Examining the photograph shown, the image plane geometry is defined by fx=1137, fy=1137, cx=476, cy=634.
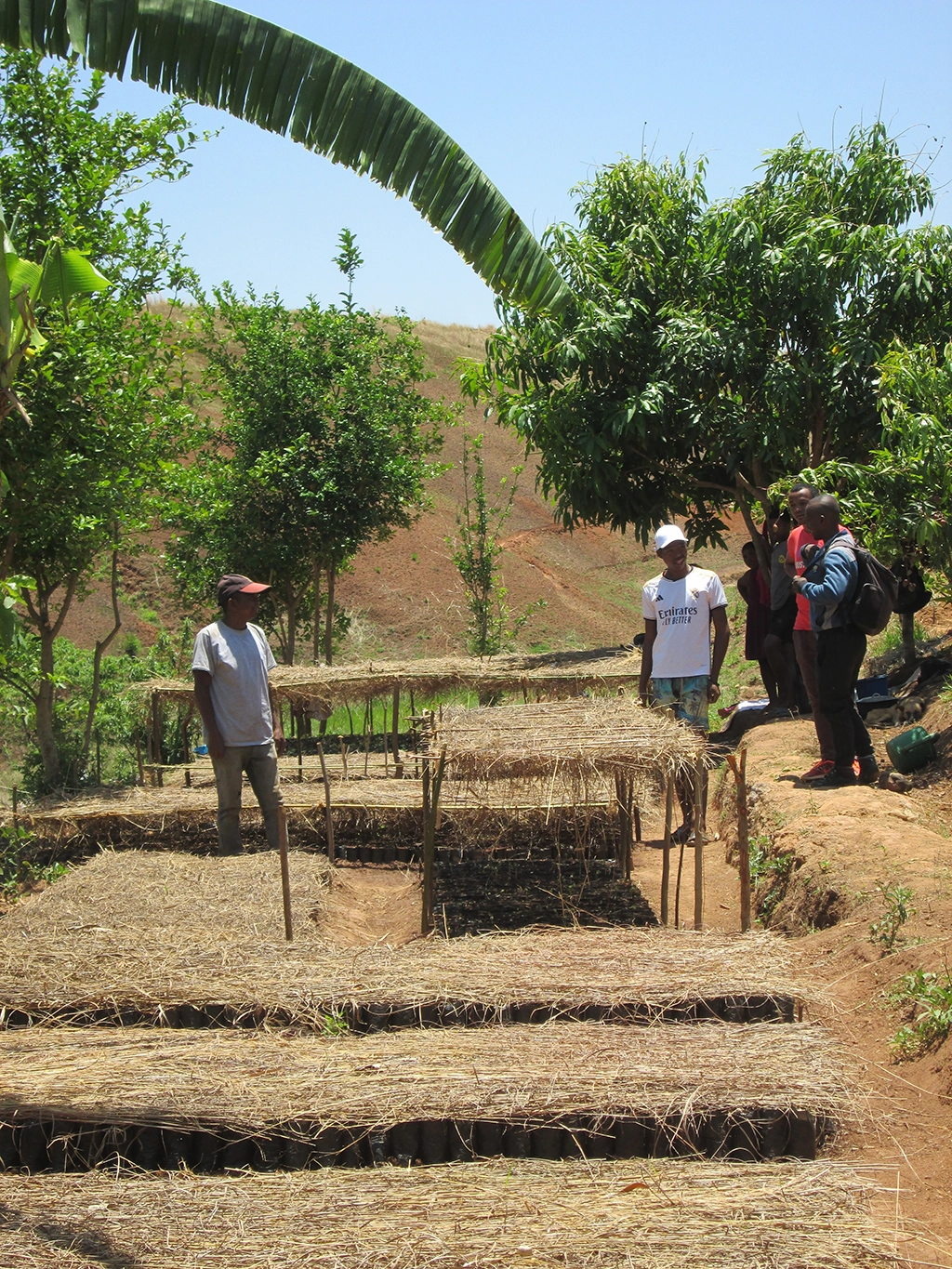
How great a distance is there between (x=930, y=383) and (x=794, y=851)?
3.84 meters

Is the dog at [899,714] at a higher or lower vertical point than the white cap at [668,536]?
lower

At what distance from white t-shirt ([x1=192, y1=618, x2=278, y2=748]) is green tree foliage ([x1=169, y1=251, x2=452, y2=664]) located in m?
7.60

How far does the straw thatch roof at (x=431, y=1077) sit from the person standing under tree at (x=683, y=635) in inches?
112

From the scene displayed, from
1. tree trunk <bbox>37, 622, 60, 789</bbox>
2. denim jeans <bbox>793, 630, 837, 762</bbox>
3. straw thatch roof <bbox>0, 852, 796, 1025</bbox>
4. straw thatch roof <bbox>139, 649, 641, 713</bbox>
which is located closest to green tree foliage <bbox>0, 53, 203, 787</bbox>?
tree trunk <bbox>37, 622, 60, 789</bbox>

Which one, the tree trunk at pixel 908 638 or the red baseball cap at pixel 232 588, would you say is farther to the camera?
the tree trunk at pixel 908 638

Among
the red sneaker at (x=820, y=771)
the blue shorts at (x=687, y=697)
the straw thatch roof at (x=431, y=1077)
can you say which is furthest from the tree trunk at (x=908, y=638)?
the straw thatch roof at (x=431, y=1077)

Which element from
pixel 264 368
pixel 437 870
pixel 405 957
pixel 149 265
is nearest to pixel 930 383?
pixel 437 870

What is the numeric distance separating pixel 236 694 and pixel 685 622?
270 cm

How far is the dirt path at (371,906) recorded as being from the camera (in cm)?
654

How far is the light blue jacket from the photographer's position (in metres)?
6.69

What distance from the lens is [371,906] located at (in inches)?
290

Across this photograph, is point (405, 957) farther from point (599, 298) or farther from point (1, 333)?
point (599, 298)

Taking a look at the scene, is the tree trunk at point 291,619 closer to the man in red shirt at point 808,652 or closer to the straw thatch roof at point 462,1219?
the man in red shirt at point 808,652

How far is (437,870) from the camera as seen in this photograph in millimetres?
7645
